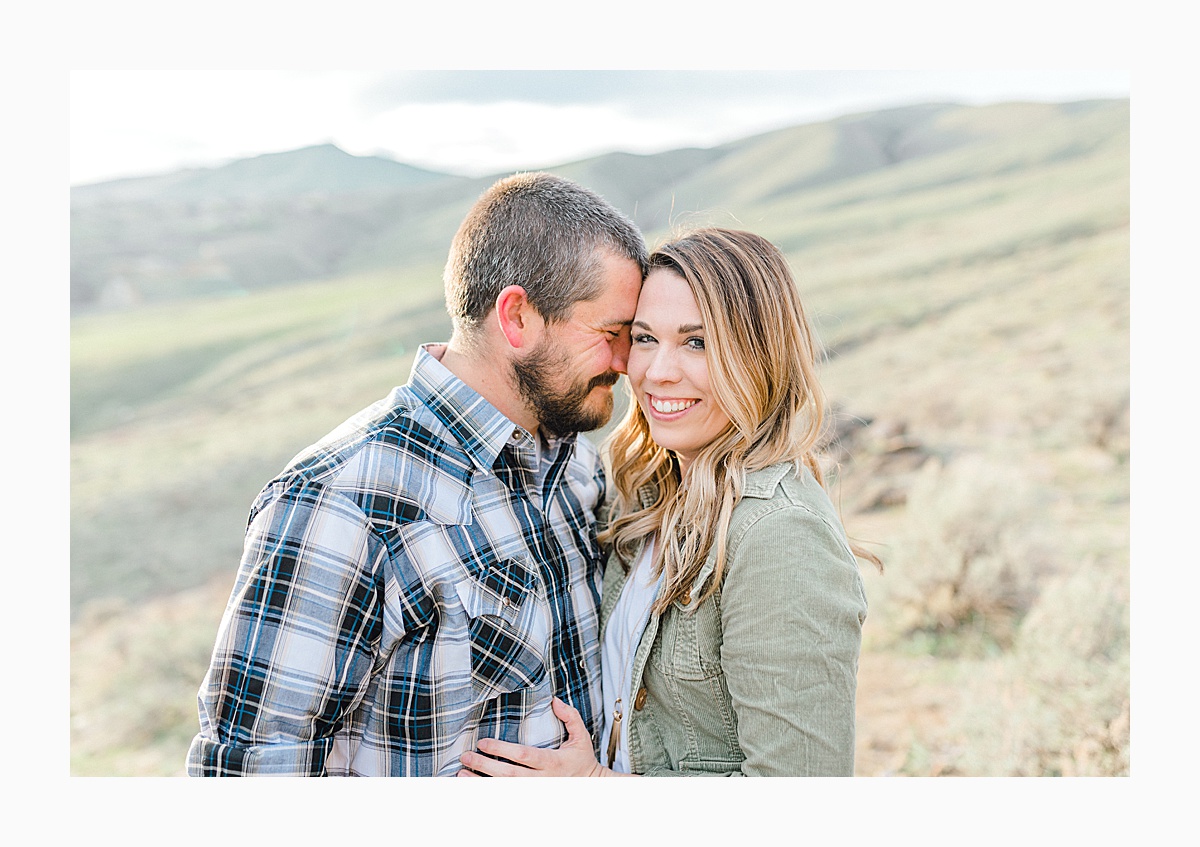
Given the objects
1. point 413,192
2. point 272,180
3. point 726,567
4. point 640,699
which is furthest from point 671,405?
point 413,192

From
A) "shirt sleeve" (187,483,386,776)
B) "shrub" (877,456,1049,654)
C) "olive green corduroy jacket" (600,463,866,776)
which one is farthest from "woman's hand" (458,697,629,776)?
"shrub" (877,456,1049,654)

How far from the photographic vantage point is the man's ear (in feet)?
6.77

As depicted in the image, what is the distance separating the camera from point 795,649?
1712mm

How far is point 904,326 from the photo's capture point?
9.16 metres

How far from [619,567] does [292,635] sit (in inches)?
33.4

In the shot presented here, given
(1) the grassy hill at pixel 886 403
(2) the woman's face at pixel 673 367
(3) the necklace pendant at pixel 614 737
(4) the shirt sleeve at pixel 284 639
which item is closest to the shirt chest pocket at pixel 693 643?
(3) the necklace pendant at pixel 614 737

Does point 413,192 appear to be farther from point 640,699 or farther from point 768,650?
point 768,650

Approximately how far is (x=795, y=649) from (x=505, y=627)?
2.12ft

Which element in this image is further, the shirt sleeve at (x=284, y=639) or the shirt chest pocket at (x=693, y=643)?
the shirt chest pocket at (x=693, y=643)

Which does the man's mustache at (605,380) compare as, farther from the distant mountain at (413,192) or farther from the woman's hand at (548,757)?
the distant mountain at (413,192)

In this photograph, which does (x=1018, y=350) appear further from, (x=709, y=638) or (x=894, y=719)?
(x=709, y=638)

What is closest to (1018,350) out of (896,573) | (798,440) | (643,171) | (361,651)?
(896,573)

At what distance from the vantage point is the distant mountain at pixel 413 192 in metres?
10.0

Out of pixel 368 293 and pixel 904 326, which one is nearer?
pixel 904 326
